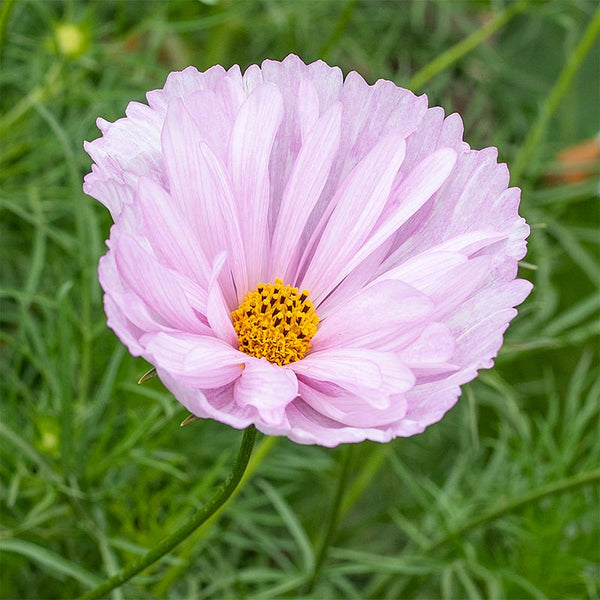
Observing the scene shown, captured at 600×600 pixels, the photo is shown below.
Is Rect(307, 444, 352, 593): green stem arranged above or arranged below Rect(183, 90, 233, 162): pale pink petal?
below

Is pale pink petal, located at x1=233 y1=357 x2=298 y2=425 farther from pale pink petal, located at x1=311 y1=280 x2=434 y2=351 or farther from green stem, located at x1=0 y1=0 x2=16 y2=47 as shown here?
green stem, located at x1=0 y1=0 x2=16 y2=47

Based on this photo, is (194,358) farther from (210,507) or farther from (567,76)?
(567,76)

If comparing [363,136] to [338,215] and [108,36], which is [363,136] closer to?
[338,215]

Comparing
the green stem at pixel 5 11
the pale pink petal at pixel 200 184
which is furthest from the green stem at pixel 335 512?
the green stem at pixel 5 11

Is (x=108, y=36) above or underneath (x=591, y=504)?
above

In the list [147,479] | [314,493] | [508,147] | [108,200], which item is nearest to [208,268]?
[108,200]

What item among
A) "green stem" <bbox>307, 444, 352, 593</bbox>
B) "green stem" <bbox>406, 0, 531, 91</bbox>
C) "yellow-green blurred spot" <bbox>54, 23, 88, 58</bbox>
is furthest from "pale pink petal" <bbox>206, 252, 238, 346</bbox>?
"yellow-green blurred spot" <bbox>54, 23, 88, 58</bbox>

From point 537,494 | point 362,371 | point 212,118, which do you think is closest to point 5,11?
point 212,118
